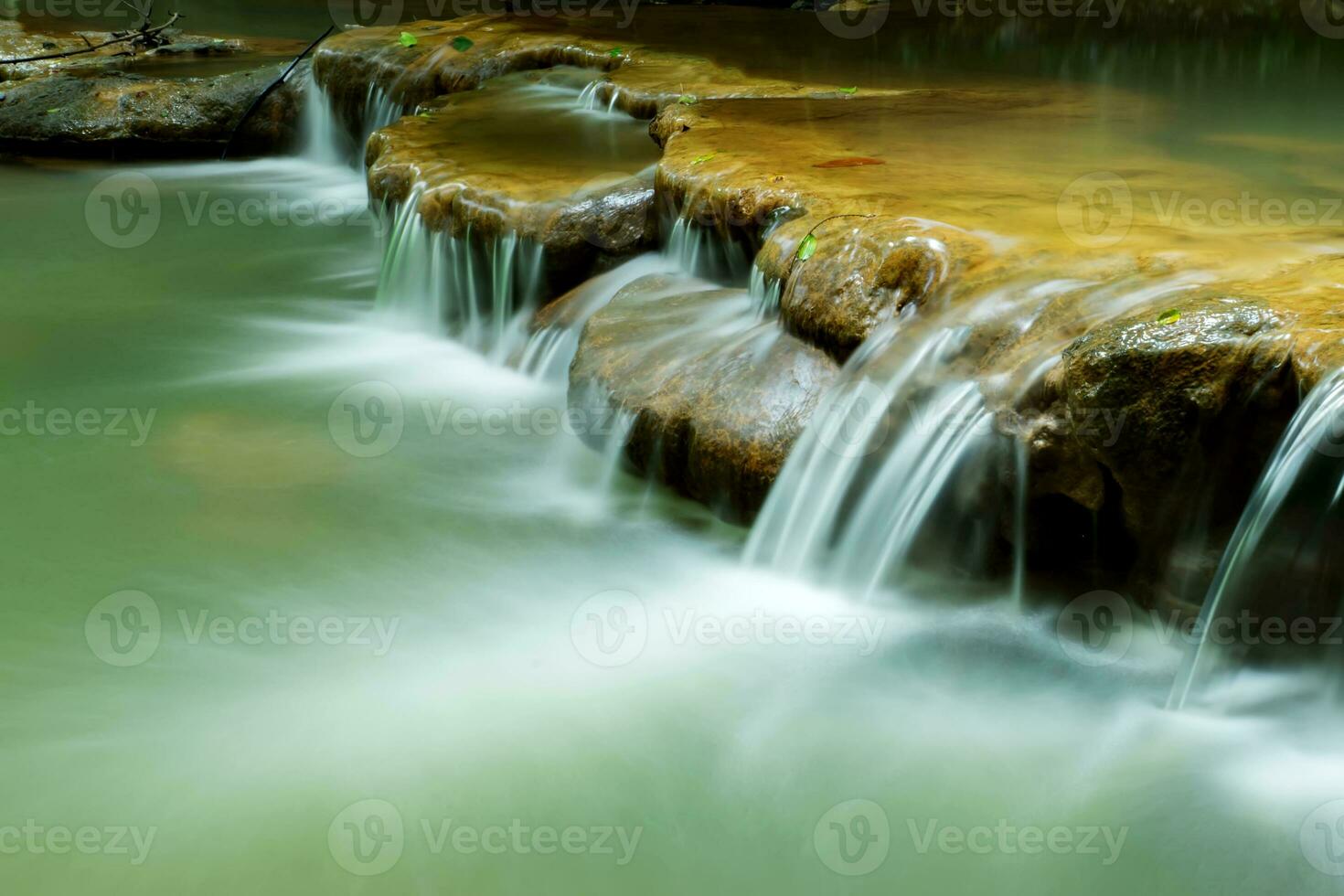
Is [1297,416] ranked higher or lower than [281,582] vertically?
higher

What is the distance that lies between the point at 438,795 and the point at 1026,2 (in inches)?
444

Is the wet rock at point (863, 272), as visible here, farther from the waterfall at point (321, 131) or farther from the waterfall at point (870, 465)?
the waterfall at point (321, 131)

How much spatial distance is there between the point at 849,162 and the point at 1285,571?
2.74 metres

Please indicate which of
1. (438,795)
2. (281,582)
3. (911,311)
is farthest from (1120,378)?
(281,582)

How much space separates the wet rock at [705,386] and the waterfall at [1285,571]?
4.82ft

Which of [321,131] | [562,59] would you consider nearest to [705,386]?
[562,59]

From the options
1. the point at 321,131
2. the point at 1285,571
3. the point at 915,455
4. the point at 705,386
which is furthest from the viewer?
the point at 321,131

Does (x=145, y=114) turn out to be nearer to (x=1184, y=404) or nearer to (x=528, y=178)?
(x=528, y=178)

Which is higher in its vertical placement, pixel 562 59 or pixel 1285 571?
pixel 562 59

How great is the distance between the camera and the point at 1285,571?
11.3 feet

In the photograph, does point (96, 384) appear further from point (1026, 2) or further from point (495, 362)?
point (1026, 2)

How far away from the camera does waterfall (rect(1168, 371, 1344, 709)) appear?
332 centimetres

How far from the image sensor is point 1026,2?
1270cm

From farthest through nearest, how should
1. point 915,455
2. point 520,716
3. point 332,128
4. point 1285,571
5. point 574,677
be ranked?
point 332,128 → point 915,455 → point 574,677 → point 520,716 → point 1285,571
